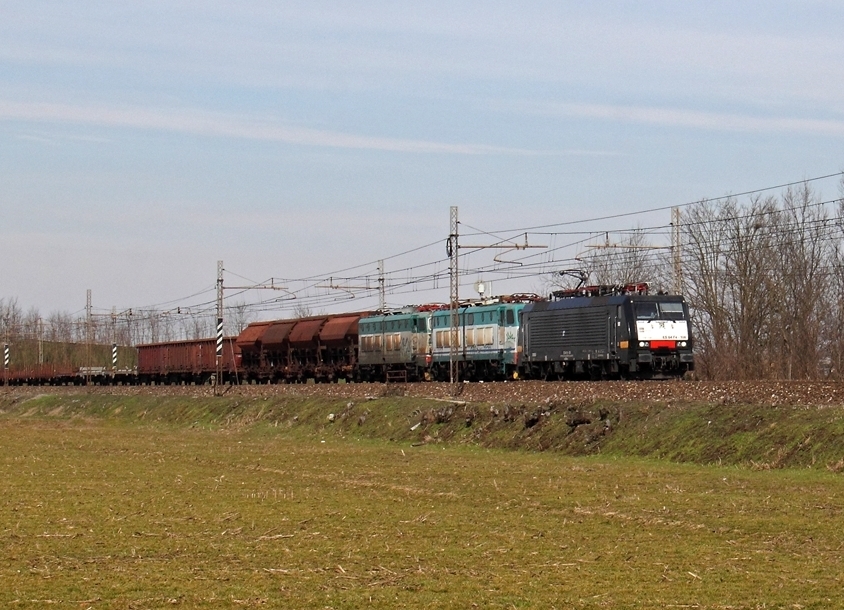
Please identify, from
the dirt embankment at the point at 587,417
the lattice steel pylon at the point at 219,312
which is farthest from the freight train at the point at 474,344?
the dirt embankment at the point at 587,417

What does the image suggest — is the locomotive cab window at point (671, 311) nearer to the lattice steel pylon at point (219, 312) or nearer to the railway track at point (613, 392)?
the railway track at point (613, 392)

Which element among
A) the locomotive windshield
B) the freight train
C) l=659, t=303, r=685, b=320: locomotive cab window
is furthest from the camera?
l=659, t=303, r=685, b=320: locomotive cab window

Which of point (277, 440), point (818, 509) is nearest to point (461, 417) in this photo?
point (277, 440)

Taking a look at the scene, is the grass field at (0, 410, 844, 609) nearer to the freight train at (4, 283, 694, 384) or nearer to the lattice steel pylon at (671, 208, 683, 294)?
the freight train at (4, 283, 694, 384)

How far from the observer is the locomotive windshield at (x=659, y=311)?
49000mm

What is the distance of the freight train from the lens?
49.4 metres

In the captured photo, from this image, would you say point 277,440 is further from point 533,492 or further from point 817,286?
point 817,286

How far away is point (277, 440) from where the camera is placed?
152 ft

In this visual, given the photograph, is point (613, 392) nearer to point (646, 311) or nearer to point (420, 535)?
point (646, 311)

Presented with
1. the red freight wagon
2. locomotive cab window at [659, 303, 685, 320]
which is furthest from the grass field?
the red freight wagon

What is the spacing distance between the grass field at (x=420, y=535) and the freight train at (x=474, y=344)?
17.5 m

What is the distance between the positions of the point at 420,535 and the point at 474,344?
1726 inches

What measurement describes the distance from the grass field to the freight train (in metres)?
17.5

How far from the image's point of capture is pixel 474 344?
62406 millimetres
